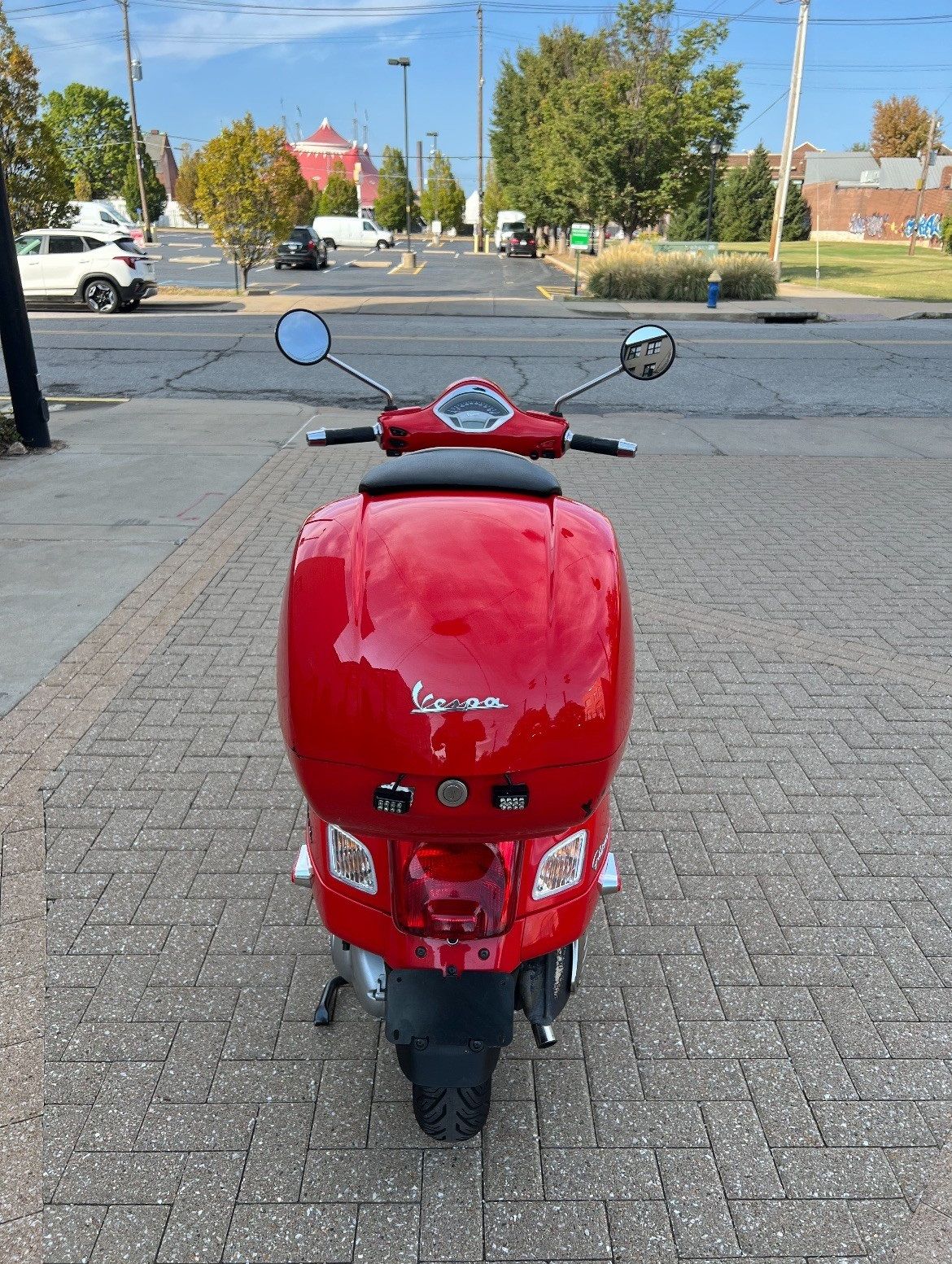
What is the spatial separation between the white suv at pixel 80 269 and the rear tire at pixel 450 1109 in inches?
883

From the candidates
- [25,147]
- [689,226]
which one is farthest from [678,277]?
[689,226]

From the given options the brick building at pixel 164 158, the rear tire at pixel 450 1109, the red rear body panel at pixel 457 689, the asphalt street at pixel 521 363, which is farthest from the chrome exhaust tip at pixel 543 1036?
the brick building at pixel 164 158

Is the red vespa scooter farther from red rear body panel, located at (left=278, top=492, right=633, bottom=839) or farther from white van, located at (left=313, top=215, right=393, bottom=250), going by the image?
white van, located at (left=313, top=215, right=393, bottom=250)

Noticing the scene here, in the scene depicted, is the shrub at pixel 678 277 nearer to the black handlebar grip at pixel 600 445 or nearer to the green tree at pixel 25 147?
the green tree at pixel 25 147

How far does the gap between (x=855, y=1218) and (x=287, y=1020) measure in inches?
59.9

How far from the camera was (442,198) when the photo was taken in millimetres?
85000

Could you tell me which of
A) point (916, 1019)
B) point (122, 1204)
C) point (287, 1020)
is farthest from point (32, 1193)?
point (916, 1019)

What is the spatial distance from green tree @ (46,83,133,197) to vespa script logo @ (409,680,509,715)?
68.7 metres

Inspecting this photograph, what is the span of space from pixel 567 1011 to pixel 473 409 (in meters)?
1.81

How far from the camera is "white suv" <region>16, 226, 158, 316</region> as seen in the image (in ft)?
69.7

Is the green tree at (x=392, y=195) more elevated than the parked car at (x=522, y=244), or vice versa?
the green tree at (x=392, y=195)

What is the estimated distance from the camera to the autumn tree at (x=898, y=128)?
85250 mm

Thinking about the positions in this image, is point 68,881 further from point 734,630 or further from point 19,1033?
point 734,630

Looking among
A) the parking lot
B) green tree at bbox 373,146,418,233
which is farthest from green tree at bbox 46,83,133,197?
green tree at bbox 373,146,418,233
